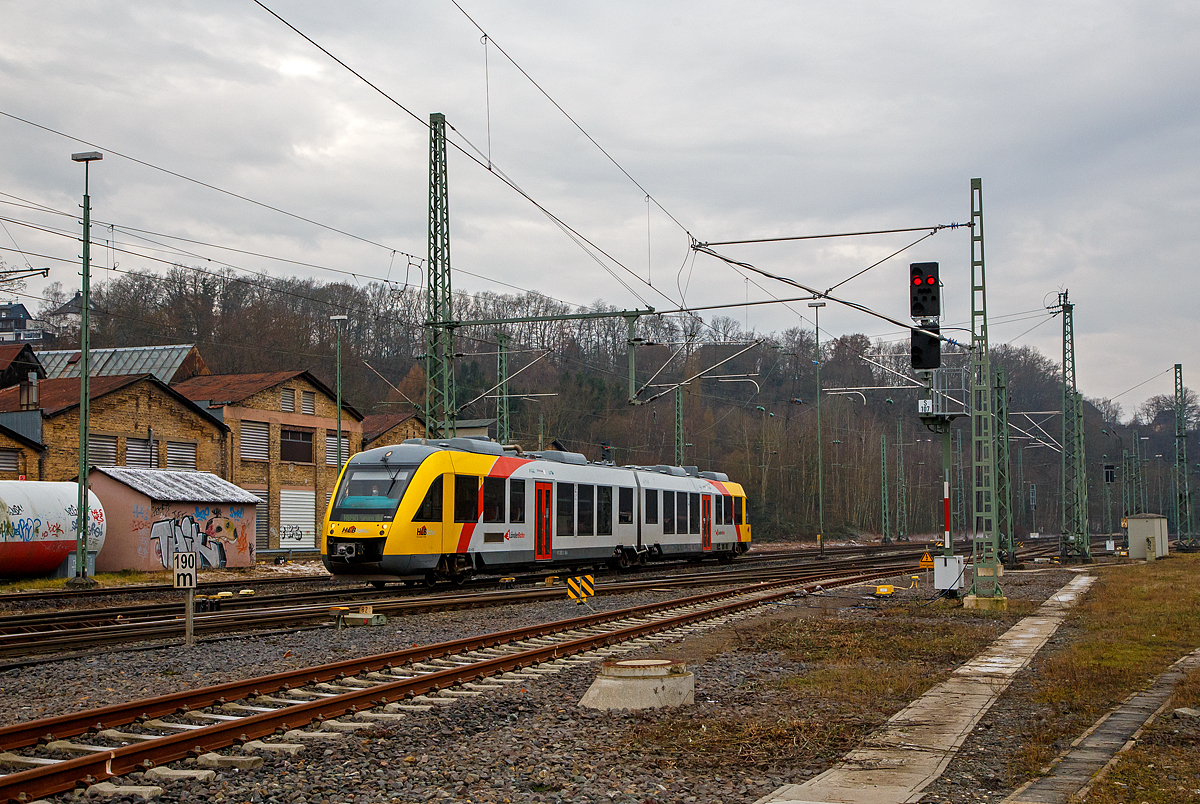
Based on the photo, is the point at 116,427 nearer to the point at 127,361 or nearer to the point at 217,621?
the point at 127,361

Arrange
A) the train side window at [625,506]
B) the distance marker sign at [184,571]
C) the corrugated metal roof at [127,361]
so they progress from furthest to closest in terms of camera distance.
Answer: the corrugated metal roof at [127,361], the train side window at [625,506], the distance marker sign at [184,571]

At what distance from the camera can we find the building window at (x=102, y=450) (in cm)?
3788

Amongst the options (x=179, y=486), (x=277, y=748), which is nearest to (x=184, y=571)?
(x=277, y=748)

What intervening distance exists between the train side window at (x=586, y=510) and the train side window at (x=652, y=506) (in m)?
3.80

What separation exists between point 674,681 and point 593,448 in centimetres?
6574

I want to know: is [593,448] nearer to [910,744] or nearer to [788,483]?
[788,483]

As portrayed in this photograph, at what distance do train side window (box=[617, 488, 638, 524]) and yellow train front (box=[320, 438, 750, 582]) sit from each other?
55mm

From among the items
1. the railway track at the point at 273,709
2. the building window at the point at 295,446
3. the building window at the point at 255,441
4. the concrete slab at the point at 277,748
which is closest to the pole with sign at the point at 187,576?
the railway track at the point at 273,709

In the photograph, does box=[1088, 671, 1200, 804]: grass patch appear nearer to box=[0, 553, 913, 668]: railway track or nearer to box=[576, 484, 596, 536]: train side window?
→ box=[0, 553, 913, 668]: railway track

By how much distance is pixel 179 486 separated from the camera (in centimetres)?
3569

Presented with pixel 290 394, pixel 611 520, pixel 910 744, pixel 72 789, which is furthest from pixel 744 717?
pixel 290 394

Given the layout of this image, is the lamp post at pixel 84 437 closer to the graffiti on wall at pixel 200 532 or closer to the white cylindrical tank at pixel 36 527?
the white cylindrical tank at pixel 36 527

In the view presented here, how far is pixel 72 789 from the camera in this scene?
642 centimetres

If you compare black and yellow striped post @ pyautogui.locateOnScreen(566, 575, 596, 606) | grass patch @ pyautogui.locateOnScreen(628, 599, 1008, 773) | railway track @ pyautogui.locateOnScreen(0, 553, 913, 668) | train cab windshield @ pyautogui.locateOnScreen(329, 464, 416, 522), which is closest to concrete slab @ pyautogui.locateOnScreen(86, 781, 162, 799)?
grass patch @ pyautogui.locateOnScreen(628, 599, 1008, 773)
